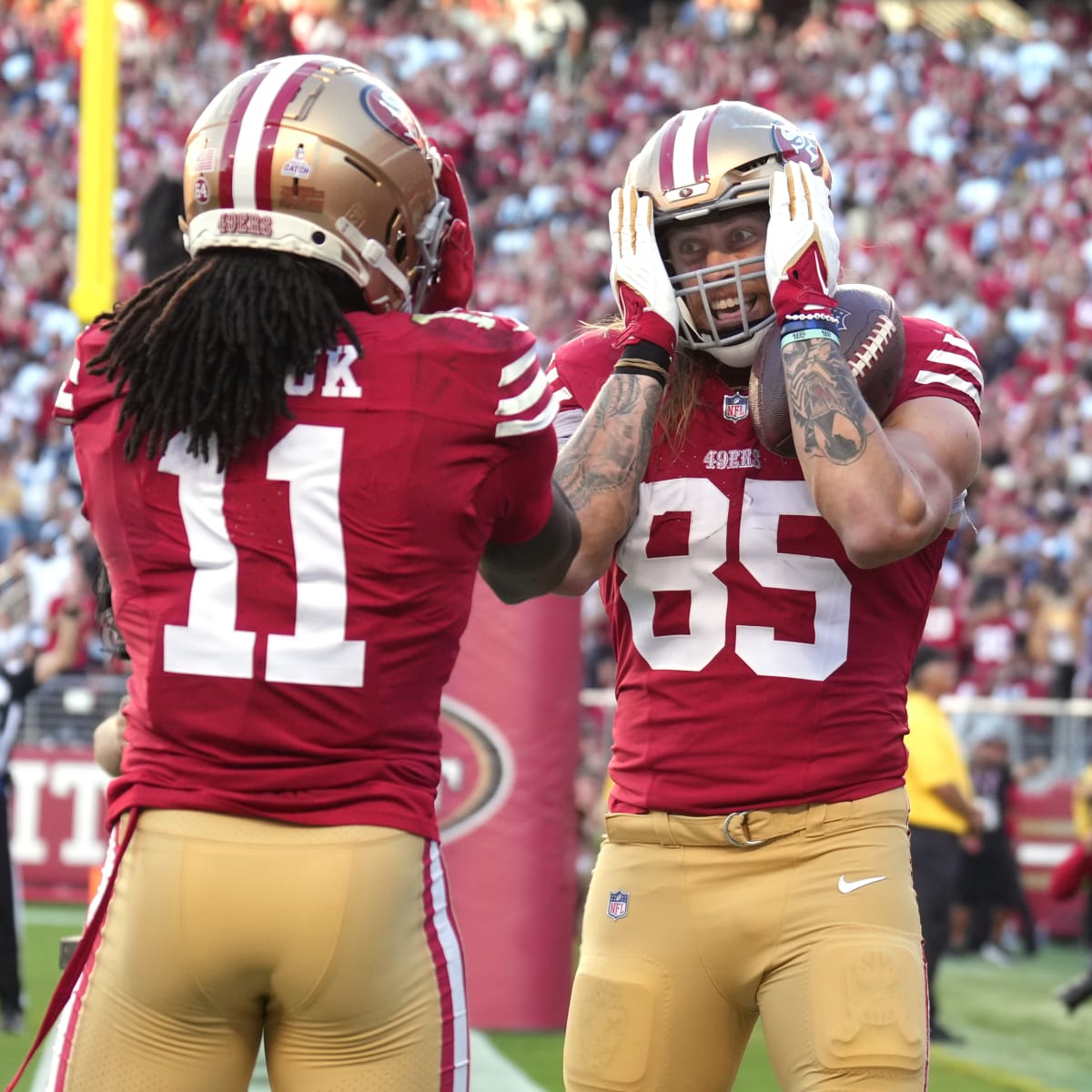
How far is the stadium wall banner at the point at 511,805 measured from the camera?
7.06m

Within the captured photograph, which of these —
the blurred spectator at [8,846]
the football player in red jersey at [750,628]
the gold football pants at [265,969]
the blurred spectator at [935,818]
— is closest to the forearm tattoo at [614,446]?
the football player in red jersey at [750,628]

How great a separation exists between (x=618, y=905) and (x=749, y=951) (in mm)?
224

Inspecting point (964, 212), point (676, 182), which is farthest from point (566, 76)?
point (676, 182)

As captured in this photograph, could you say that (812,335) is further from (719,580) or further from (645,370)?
(719,580)

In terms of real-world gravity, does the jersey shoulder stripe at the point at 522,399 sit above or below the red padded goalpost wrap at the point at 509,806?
above

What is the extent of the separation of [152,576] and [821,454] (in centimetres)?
105

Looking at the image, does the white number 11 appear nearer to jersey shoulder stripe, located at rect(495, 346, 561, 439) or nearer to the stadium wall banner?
jersey shoulder stripe, located at rect(495, 346, 561, 439)

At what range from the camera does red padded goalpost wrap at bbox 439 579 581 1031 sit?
7059 millimetres

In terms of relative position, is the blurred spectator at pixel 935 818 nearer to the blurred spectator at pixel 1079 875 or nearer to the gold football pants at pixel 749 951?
the blurred spectator at pixel 1079 875

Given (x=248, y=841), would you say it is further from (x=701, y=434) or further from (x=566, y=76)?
(x=566, y=76)

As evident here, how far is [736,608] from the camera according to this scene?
2.94 metres

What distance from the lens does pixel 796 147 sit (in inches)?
121

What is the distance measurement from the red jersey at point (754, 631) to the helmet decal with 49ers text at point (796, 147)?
0.33 metres

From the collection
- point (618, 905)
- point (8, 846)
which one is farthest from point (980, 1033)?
point (618, 905)
